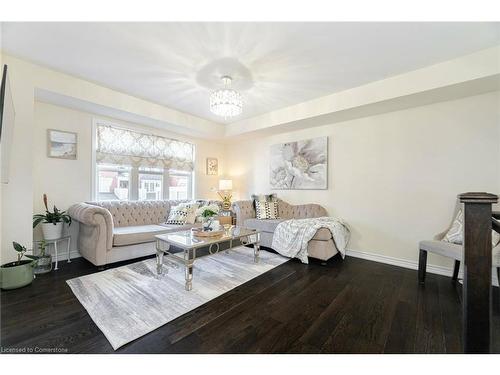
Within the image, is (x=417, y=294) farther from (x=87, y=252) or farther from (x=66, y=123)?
(x=66, y=123)

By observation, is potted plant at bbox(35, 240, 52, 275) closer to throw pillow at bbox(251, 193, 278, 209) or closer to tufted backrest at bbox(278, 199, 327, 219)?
throw pillow at bbox(251, 193, 278, 209)

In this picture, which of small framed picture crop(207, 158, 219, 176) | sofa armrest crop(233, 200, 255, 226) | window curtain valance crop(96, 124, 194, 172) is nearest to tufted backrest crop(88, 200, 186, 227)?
window curtain valance crop(96, 124, 194, 172)

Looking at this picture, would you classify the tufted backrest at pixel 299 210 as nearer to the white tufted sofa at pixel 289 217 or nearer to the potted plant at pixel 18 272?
the white tufted sofa at pixel 289 217

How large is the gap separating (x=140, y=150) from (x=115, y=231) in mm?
1723

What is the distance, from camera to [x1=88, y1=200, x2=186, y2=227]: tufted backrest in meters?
3.47

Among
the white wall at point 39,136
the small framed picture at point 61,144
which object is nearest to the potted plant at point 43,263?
the white wall at point 39,136

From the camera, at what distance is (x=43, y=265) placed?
269cm

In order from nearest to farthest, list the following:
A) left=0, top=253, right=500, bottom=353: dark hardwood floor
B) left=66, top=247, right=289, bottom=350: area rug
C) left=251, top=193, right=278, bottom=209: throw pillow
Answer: left=0, top=253, right=500, bottom=353: dark hardwood floor, left=66, top=247, right=289, bottom=350: area rug, left=251, top=193, right=278, bottom=209: throw pillow

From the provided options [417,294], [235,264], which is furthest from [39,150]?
[417,294]

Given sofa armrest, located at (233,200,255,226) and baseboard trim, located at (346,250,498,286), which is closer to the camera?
baseboard trim, located at (346,250,498,286)

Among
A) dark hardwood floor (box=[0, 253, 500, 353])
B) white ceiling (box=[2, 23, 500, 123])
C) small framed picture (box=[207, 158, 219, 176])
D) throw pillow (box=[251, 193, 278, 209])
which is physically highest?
white ceiling (box=[2, 23, 500, 123])

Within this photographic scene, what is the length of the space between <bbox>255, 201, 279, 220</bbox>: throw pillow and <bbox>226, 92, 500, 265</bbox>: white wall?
0.72 m
